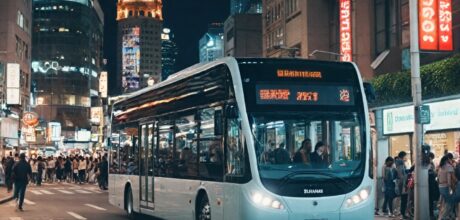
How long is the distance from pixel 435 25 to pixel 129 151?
1218 cm

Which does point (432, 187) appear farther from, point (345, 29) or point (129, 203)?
point (345, 29)

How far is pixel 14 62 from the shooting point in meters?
63.8

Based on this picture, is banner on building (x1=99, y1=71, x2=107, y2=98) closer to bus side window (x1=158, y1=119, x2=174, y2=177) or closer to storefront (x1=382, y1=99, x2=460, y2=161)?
storefront (x1=382, y1=99, x2=460, y2=161)

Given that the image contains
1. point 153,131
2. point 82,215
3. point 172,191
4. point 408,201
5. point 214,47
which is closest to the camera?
point 172,191

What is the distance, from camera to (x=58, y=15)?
128500mm

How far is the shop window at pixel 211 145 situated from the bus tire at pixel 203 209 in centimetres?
47

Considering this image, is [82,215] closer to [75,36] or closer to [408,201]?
[408,201]

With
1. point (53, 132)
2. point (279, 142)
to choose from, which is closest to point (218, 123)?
point (279, 142)

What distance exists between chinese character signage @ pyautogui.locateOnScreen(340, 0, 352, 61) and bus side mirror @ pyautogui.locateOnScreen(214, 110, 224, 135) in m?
27.4

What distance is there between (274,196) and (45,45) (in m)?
123

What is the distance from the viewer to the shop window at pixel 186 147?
13.9 meters

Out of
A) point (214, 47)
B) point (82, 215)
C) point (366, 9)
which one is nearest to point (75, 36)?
point (214, 47)

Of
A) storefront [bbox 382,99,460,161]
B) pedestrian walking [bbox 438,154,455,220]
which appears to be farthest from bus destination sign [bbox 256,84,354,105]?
storefront [bbox 382,99,460,161]

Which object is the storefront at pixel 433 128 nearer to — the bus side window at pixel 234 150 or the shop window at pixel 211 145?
the shop window at pixel 211 145
